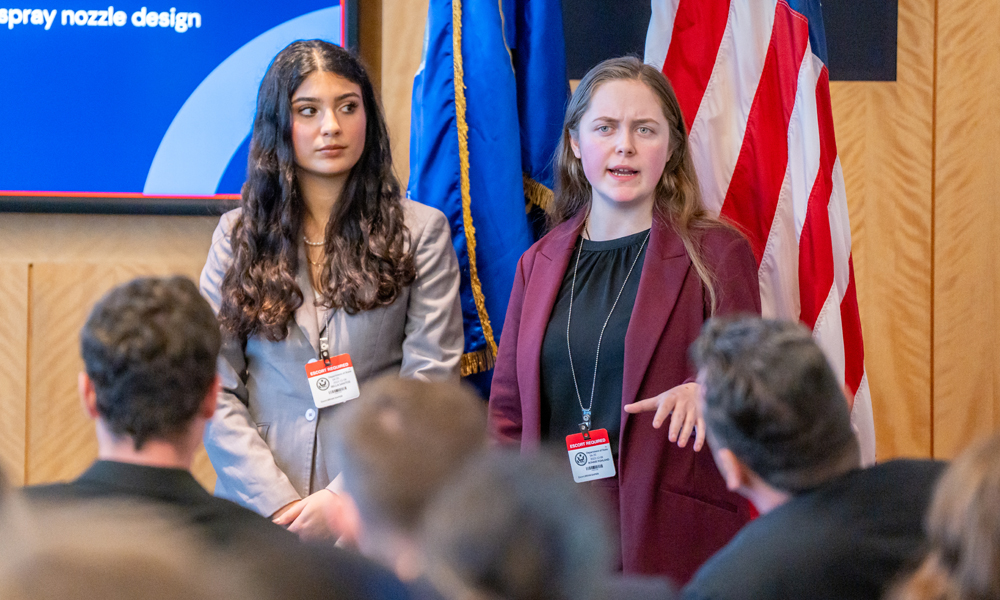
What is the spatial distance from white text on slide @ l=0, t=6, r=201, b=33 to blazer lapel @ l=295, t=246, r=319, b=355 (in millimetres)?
927

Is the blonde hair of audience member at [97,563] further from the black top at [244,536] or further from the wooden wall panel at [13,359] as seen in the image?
the wooden wall panel at [13,359]

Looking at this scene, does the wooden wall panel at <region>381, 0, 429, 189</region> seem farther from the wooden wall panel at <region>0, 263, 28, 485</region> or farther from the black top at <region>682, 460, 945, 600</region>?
the black top at <region>682, 460, 945, 600</region>

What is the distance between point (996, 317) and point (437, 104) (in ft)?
5.74

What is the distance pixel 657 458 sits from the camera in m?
1.99

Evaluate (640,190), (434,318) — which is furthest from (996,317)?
(434,318)

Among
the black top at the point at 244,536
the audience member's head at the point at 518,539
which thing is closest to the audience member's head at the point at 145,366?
the black top at the point at 244,536

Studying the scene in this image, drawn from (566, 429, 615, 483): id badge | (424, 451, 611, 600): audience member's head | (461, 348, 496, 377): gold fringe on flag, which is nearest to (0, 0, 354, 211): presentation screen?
(461, 348, 496, 377): gold fringe on flag

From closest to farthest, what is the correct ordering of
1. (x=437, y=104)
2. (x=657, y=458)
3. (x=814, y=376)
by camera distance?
(x=814, y=376) → (x=657, y=458) → (x=437, y=104)

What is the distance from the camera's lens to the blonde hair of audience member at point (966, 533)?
91 centimetres

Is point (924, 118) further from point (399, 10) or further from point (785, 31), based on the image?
point (399, 10)

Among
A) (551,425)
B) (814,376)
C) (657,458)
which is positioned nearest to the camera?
(814,376)

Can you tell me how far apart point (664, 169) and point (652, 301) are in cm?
37

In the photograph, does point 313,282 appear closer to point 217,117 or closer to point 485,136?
point 485,136

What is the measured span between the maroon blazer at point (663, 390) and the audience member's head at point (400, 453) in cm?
96
